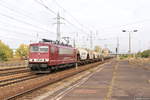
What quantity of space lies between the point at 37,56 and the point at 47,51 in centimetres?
121

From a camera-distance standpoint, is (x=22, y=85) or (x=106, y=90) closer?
(x=106, y=90)

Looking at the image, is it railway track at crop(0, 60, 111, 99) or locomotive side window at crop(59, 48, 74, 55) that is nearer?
railway track at crop(0, 60, 111, 99)

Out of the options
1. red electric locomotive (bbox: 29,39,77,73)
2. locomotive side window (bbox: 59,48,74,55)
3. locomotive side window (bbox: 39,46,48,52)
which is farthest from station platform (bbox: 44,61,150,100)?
locomotive side window (bbox: 59,48,74,55)

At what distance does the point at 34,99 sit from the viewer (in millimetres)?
9859

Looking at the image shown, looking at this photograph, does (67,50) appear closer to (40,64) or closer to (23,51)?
(40,64)

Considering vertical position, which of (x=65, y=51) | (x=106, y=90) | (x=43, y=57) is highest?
(x=65, y=51)

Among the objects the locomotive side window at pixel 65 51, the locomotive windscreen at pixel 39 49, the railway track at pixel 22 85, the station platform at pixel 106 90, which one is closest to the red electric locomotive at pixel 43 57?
the locomotive windscreen at pixel 39 49

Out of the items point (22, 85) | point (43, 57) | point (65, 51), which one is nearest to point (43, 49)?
point (43, 57)

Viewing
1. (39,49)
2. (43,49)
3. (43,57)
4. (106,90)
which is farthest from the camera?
(39,49)

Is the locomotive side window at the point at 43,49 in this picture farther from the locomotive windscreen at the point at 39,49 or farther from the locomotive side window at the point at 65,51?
the locomotive side window at the point at 65,51

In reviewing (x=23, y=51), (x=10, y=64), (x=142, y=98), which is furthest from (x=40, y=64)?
(x=23, y=51)

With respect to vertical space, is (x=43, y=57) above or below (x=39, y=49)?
below

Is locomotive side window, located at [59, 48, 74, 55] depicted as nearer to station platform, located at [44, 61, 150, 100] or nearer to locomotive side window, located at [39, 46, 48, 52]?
locomotive side window, located at [39, 46, 48, 52]

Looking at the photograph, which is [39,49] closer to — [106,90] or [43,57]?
[43,57]
